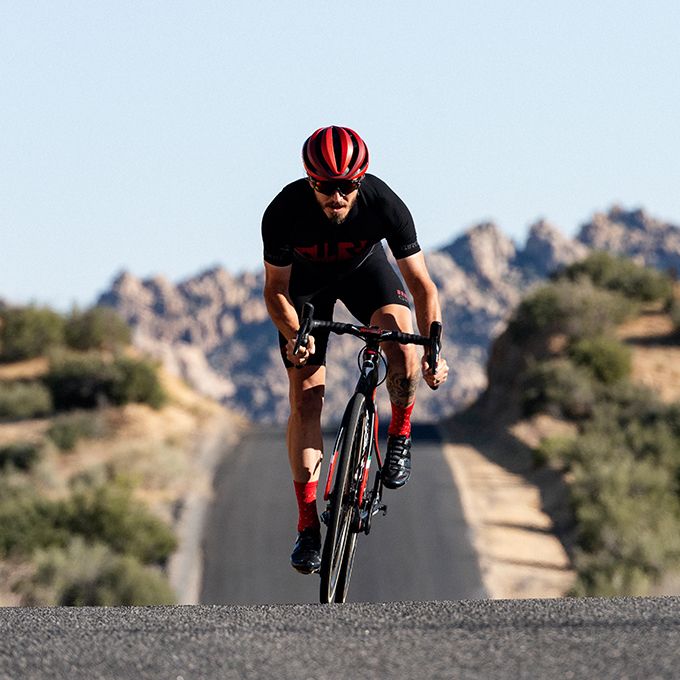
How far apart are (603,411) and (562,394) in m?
1.51

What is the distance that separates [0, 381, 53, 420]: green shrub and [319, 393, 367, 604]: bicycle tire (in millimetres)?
38723

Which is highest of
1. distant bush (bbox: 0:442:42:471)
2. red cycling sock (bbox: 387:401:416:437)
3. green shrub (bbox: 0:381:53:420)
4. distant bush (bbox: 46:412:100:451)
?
red cycling sock (bbox: 387:401:416:437)

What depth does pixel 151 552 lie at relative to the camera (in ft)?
101

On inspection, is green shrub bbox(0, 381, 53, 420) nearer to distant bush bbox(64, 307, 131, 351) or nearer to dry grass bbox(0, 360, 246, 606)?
dry grass bbox(0, 360, 246, 606)

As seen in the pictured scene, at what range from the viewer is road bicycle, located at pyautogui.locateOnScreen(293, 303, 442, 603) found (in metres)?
7.70

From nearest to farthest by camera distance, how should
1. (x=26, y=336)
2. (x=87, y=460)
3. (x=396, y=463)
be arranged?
(x=396, y=463) < (x=87, y=460) < (x=26, y=336)

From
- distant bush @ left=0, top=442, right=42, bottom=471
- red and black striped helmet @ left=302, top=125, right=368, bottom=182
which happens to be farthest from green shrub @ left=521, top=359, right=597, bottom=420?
red and black striped helmet @ left=302, top=125, right=368, bottom=182

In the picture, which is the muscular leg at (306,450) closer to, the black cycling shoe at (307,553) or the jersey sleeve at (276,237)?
the black cycling shoe at (307,553)

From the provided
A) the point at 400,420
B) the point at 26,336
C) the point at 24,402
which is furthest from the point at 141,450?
the point at 400,420

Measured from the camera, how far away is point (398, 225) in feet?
26.5

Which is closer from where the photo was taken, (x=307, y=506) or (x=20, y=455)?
(x=307, y=506)

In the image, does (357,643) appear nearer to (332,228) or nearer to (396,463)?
(396,463)

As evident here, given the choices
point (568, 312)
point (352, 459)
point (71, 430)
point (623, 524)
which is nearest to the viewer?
point (352, 459)

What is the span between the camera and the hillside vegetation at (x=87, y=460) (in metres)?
28.6
